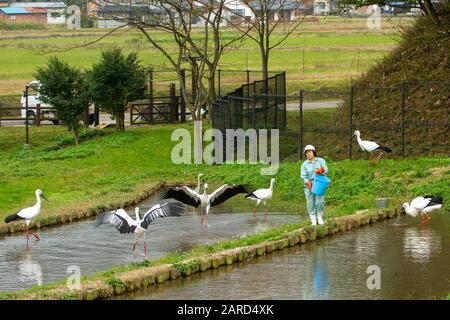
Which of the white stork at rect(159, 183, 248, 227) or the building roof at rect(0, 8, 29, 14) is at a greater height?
the building roof at rect(0, 8, 29, 14)

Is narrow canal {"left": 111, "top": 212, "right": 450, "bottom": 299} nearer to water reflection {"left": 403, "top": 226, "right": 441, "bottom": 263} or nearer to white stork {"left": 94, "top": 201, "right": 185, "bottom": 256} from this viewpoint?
water reflection {"left": 403, "top": 226, "right": 441, "bottom": 263}

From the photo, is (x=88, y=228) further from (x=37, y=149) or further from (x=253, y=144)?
(x=37, y=149)

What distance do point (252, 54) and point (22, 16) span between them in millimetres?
44112

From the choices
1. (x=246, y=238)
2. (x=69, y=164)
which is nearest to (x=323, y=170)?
(x=246, y=238)

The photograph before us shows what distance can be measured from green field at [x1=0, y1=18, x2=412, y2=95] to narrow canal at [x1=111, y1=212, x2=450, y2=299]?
31.9 meters

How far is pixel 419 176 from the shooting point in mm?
25672

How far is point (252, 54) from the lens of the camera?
7681cm

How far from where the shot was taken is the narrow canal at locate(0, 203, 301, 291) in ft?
59.4

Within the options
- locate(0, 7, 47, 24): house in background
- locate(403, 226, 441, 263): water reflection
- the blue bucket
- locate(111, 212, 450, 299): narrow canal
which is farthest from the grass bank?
locate(0, 7, 47, 24): house in background

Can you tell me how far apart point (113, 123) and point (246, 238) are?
23731 millimetres

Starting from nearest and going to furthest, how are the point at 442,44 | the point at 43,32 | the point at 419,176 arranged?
the point at 419,176 → the point at 442,44 → the point at 43,32

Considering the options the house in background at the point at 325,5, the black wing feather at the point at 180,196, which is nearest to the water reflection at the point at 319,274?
the black wing feather at the point at 180,196

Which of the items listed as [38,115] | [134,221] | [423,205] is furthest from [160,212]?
[38,115]

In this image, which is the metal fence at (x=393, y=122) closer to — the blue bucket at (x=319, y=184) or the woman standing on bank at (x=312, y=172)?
the woman standing on bank at (x=312, y=172)
